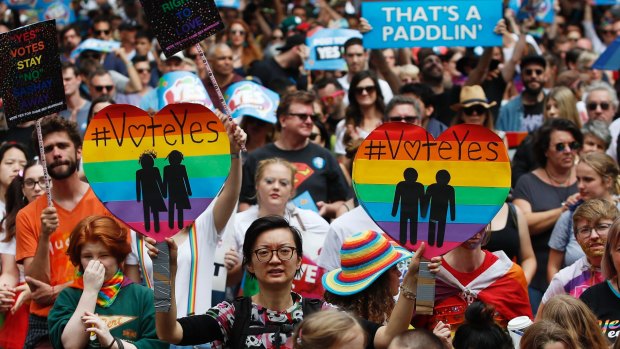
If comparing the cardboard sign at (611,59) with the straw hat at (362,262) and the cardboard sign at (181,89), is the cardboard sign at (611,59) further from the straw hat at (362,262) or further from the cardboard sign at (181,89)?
the straw hat at (362,262)

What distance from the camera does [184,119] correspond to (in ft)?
18.6

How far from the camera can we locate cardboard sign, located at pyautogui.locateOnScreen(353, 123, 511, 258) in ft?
17.4

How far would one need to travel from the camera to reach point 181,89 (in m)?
9.92

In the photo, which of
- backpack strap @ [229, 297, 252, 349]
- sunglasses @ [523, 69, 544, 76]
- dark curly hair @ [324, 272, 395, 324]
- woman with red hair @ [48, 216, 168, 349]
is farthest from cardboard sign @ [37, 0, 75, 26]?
backpack strap @ [229, 297, 252, 349]

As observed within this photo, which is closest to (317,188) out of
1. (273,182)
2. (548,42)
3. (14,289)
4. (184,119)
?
(273,182)

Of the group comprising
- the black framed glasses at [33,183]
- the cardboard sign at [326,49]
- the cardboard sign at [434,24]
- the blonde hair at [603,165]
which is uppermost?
the cardboard sign at [326,49]

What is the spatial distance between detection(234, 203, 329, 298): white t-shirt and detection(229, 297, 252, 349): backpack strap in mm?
2053

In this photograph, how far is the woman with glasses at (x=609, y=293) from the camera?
5664mm

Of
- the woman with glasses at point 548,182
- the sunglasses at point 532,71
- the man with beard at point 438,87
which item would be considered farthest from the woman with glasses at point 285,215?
the sunglasses at point 532,71

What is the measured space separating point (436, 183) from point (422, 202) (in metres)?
0.10

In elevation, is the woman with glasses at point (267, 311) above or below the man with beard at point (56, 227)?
below

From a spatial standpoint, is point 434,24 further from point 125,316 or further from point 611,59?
point 125,316

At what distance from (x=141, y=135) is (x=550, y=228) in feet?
11.6

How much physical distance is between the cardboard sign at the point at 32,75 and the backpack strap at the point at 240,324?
1.69 m
